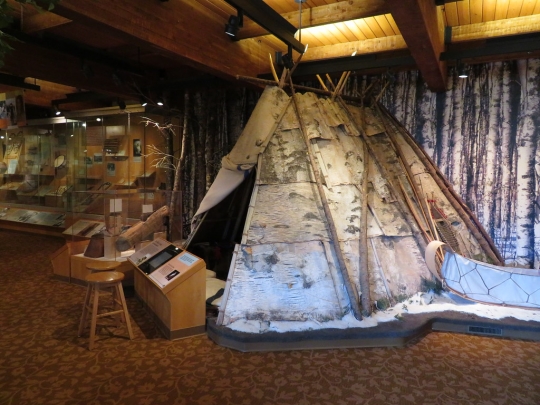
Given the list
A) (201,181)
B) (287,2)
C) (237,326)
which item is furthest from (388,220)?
(201,181)

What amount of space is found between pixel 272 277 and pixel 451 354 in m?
1.52

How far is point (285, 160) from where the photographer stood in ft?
12.6

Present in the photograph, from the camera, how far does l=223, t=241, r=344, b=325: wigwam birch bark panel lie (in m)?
3.28

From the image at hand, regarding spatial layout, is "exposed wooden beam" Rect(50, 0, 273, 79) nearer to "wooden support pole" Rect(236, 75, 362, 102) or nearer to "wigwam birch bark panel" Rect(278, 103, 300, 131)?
"wooden support pole" Rect(236, 75, 362, 102)

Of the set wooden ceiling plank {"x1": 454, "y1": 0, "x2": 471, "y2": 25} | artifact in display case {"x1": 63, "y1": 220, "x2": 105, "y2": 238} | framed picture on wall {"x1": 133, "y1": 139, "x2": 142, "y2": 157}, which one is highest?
wooden ceiling plank {"x1": 454, "y1": 0, "x2": 471, "y2": 25}

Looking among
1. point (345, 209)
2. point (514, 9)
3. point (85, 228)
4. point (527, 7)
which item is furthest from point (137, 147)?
point (527, 7)

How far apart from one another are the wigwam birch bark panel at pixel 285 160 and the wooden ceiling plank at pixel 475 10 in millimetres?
1962

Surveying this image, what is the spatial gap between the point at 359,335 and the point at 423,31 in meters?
2.38

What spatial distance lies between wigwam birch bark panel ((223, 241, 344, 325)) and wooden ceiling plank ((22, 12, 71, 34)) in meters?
2.53

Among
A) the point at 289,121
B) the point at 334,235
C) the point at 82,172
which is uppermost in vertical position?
the point at 289,121

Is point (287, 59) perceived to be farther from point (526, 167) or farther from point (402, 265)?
point (526, 167)

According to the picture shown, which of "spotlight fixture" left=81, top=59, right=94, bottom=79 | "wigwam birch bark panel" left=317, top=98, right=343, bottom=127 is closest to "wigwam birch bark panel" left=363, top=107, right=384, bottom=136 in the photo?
"wigwam birch bark panel" left=317, top=98, right=343, bottom=127

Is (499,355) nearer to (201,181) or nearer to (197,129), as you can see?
(201,181)

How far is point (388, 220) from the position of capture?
3.94 meters
